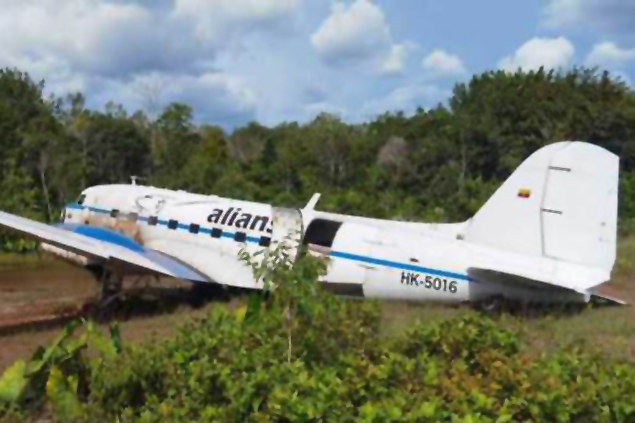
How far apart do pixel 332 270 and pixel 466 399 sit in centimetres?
893

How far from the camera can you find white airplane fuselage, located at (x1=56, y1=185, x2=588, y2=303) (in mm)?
13195

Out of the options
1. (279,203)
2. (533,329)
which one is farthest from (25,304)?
(279,203)

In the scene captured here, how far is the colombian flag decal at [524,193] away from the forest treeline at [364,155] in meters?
18.9

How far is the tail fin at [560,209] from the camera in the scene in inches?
496

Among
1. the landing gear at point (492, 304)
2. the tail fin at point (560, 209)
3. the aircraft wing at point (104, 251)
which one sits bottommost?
the landing gear at point (492, 304)

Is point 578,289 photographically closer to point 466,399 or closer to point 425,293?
point 425,293

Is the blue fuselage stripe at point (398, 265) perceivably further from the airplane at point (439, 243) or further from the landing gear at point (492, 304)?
the landing gear at point (492, 304)

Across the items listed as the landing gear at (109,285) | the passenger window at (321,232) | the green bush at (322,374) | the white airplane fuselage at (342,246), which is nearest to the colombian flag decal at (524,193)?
the white airplane fuselage at (342,246)

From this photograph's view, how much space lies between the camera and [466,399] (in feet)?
18.6

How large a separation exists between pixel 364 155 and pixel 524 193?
39.7 metres

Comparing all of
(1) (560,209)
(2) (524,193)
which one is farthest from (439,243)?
(1) (560,209)

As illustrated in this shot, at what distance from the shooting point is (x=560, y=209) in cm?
1300

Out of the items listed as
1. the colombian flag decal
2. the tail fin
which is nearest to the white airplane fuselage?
the tail fin

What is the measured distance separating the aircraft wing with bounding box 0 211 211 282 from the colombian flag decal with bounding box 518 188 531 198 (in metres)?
6.48
